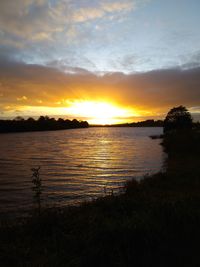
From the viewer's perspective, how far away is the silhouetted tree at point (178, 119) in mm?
93537

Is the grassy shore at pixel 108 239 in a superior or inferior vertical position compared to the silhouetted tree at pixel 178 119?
inferior

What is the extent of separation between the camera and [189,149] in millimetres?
45875

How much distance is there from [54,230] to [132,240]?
2801mm

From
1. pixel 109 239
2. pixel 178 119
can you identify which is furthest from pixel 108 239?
pixel 178 119

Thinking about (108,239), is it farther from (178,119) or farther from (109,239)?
(178,119)

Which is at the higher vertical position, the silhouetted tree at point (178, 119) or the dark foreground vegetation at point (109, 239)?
the silhouetted tree at point (178, 119)

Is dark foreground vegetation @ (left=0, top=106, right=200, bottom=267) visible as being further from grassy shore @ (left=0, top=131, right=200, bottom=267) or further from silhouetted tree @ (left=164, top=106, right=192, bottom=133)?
silhouetted tree @ (left=164, top=106, right=192, bottom=133)

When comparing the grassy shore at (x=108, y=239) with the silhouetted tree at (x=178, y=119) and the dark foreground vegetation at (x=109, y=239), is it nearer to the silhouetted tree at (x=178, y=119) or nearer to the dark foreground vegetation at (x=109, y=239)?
the dark foreground vegetation at (x=109, y=239)

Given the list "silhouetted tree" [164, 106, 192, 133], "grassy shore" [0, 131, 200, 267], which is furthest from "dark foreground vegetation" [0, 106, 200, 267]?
"silhouetted tree" [164, 106, 192, 133]

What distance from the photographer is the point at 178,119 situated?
94.7m

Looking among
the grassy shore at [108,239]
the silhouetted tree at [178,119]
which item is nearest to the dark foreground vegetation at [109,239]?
the grassy shore at [108,239]

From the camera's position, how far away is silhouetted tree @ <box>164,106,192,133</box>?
93.5m

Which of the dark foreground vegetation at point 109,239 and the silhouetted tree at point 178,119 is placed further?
the silhouetted tree at point 178,119

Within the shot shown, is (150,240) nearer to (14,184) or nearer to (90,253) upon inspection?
(90,253)
